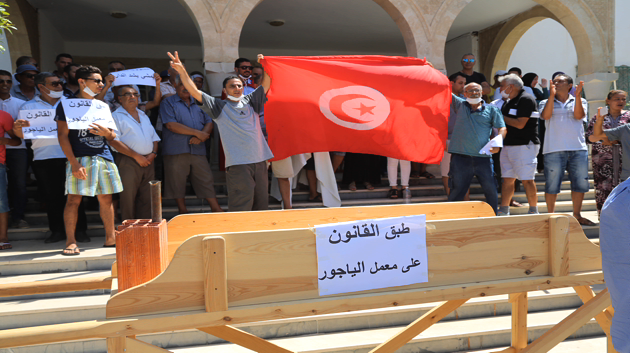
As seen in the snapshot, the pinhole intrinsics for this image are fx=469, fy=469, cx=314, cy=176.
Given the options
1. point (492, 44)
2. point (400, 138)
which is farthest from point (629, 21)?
point (400, 138)

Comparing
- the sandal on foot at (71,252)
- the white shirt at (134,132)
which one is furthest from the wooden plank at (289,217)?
the white shirt at (134,132)

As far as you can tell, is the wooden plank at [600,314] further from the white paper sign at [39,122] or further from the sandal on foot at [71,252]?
the white paper sign at [39,122]

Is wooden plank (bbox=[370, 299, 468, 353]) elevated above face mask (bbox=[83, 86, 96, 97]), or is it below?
below

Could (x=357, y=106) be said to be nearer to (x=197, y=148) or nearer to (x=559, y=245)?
(x=197, y=148)

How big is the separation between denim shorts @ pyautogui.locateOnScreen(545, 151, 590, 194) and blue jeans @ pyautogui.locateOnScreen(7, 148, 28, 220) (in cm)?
669

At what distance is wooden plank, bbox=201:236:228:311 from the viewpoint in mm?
1950

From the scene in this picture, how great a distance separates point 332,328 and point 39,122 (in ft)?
13.0

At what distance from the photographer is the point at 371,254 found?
217 centimetres

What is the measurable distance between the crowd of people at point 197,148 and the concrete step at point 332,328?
1.19m

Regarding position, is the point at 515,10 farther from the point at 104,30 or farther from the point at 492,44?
the point at 104,30

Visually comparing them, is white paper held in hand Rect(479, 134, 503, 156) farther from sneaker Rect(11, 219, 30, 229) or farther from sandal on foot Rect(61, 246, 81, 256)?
sneaker Rect(11, 219, 30, 229)

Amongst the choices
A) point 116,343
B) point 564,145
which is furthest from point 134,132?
point 564,145

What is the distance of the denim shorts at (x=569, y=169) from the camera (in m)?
6.25

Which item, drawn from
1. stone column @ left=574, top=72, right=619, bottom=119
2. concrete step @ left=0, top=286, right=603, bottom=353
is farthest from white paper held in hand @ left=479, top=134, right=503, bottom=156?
stone column @ left=574, top=72, right=619, bottom=119
